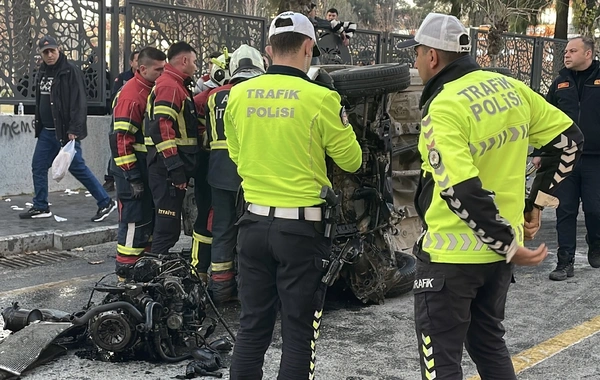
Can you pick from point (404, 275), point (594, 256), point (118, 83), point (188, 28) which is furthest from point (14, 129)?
Result: point (594, 256)

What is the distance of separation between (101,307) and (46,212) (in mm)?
4742

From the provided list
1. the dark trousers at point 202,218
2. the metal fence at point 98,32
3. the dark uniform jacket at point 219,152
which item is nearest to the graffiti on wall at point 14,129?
the metal fence at point 98,32

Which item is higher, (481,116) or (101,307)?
(481,116)

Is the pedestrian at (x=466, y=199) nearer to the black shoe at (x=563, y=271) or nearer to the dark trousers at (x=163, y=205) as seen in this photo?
the dark trousers at (x=163, y=205)

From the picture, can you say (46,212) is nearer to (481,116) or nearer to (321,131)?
(321,131)

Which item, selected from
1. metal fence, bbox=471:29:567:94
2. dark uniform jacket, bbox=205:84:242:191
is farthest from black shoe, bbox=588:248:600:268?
metal fence, bbox=471:29:567:94

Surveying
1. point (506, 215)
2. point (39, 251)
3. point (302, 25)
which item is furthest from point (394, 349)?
point (39, 251)

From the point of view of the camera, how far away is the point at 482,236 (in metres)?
2.89

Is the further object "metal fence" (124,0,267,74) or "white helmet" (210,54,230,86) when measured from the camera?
"metal fence" (124,0,267,74)

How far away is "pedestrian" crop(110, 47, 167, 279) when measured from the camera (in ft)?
19.8

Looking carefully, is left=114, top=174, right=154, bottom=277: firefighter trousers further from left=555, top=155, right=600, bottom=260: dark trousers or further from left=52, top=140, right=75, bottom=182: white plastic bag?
left=555, top=155, right=600, bottom=260: dark trousers

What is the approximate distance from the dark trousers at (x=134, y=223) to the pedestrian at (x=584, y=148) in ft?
11.3

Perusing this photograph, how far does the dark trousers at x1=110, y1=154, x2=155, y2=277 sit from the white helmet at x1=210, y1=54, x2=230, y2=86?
87 centimetres

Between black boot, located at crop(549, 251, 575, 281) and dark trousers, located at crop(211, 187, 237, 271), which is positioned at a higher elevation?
dark trousers, located at crop(211, 187, 237, 271)
